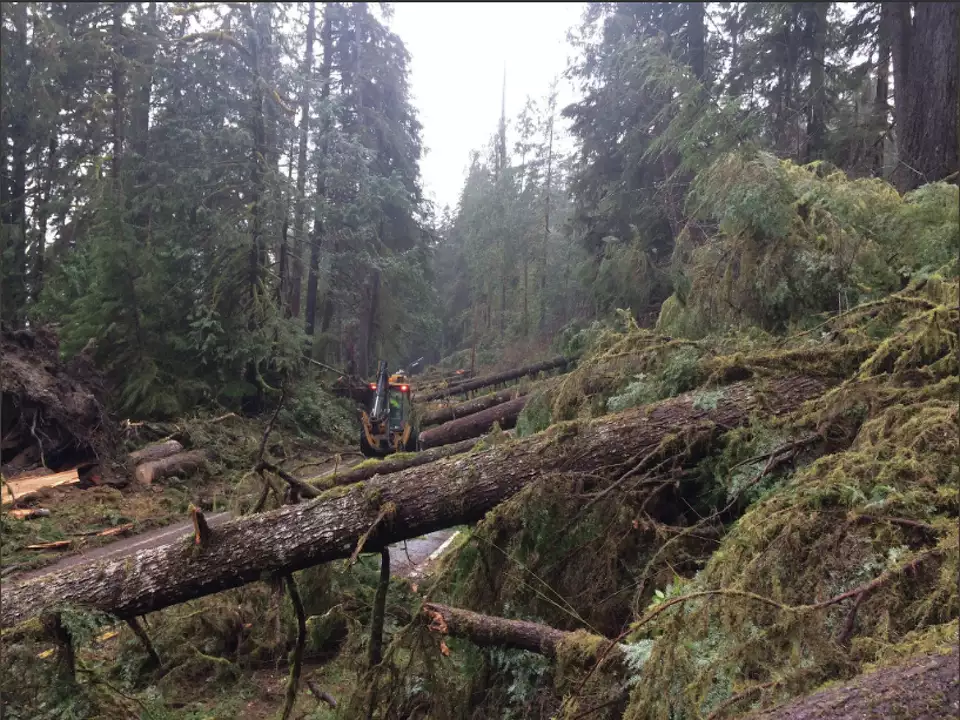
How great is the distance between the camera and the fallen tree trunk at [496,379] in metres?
15.1

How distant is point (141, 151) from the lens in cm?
1602

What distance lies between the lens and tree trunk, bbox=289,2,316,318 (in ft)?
51.9

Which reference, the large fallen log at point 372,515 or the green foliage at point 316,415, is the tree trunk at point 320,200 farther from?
the large fallen log at point 372,515

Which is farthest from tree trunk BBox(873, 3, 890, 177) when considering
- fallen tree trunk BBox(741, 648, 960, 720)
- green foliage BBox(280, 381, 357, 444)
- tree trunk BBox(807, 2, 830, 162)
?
green foliage BBox(280, 381, 357, 444)

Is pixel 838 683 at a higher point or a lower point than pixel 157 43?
lower

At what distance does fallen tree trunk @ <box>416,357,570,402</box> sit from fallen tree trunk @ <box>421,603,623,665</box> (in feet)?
36.8

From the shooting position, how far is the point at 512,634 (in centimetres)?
357

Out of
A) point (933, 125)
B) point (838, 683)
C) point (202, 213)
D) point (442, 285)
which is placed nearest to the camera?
point (838, 683)

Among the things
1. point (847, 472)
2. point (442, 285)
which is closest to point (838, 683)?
point (847, 472)

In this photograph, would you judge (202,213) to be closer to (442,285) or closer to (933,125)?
(933,125)

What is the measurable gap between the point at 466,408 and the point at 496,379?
4673 millimetres

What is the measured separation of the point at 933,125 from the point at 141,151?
16370 mm

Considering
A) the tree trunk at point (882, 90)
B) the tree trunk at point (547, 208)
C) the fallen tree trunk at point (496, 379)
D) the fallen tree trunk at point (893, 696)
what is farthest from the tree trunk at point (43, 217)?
the fallen tree trunk at point (893, 696)

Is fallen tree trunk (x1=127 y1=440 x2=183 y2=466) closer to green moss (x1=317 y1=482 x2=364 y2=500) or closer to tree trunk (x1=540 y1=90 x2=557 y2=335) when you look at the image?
green moss (x1=317 y1=482 x2=364 y2=500)
